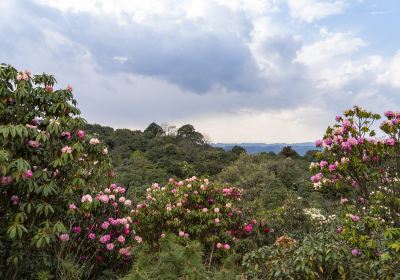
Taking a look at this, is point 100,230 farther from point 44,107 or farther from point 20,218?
point 44,107

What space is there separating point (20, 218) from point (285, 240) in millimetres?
3611

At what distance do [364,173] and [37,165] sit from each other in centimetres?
405

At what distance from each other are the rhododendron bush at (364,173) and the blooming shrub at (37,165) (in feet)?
10.0

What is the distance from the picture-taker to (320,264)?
13.8 ft

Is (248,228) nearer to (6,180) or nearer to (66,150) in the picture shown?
(66,150)

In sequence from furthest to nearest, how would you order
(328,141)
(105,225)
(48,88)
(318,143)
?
(105,225) < (318,143) < (328,141) < (48,88)

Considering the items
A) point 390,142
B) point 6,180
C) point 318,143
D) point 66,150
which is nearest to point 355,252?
point 390,142

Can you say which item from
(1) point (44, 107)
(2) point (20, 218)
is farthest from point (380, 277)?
(1) point (44, 107)

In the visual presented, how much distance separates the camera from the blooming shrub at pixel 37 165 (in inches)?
183

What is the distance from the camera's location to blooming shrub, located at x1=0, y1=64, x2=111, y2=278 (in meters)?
4.66

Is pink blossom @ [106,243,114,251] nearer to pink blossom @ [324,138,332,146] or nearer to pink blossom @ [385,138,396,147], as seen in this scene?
pink blossom @ [324,138,332,146]

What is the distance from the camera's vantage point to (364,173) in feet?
17.5

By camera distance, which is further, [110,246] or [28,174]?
[110,246]

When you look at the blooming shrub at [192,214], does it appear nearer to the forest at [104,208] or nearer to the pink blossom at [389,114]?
the forest at [104,208]
